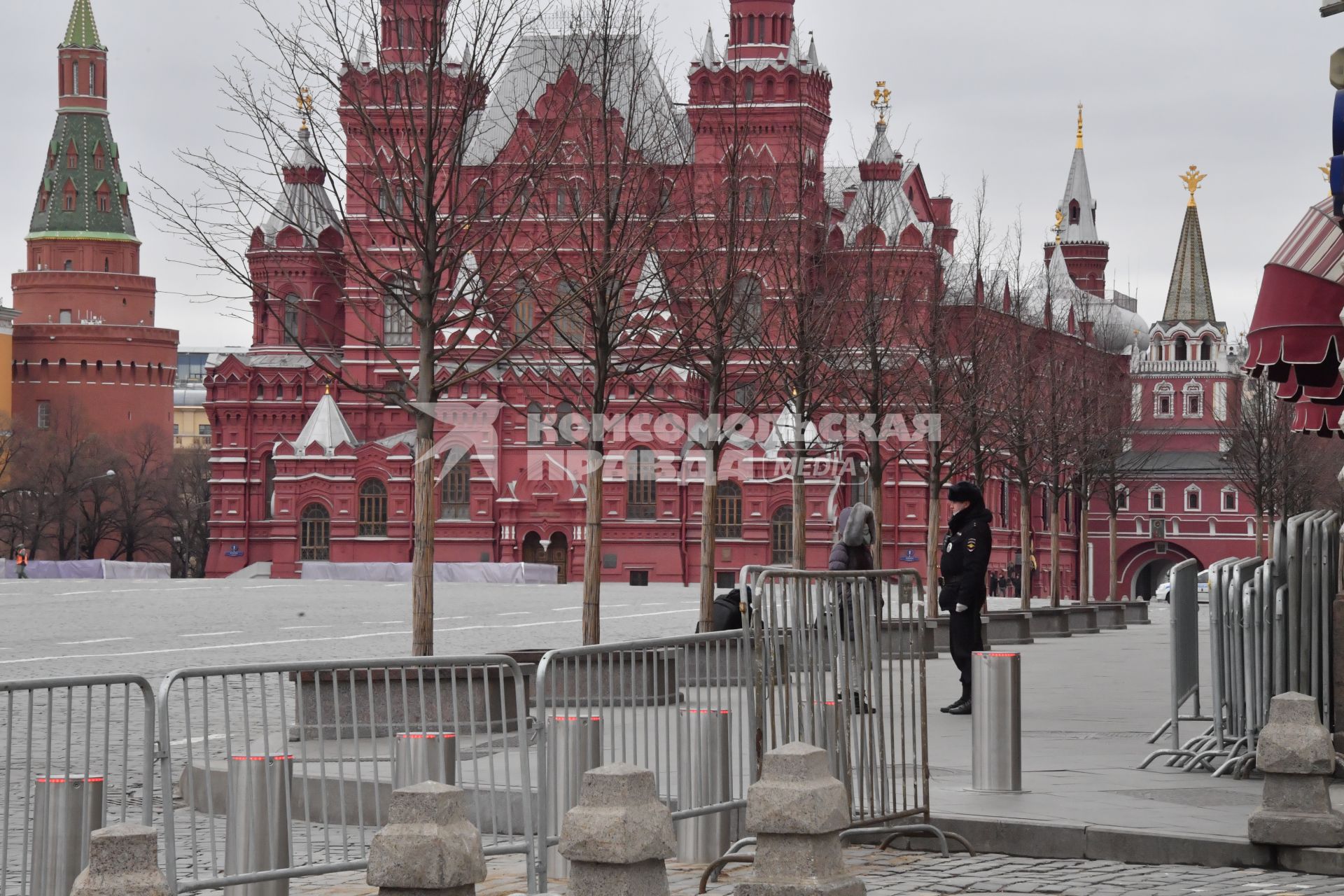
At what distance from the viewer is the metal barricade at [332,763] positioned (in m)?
7.14

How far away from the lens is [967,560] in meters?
14.1

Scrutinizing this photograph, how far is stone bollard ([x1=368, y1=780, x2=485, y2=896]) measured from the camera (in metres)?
5.38

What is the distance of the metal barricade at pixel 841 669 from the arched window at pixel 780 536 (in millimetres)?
56756

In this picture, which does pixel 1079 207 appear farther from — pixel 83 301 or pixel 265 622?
pixel 265 622

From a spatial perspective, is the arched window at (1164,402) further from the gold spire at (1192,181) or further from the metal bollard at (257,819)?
the metal bollard at (257,819)

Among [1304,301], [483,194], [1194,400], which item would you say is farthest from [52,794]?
[1194,400]

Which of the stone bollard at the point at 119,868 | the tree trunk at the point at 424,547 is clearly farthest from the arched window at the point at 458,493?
the stone bollard at the point at 119,868

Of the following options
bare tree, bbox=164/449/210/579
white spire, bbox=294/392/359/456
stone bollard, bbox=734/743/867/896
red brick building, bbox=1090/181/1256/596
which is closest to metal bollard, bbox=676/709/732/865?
stone bollard, bbox=734/743/867/896

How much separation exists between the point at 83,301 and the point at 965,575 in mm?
111398

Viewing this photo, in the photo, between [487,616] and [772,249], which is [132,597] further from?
[772,249]

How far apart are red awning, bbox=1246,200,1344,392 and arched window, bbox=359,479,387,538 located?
59696 millimetres

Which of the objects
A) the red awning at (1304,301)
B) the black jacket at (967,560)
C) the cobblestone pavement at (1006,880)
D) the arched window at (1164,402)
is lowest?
the cobblestone pavement at (1006,880)

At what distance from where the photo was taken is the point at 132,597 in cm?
4125

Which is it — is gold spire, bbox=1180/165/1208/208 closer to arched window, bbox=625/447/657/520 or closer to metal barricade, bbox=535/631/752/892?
arched window, bbox=625/447/657/520
